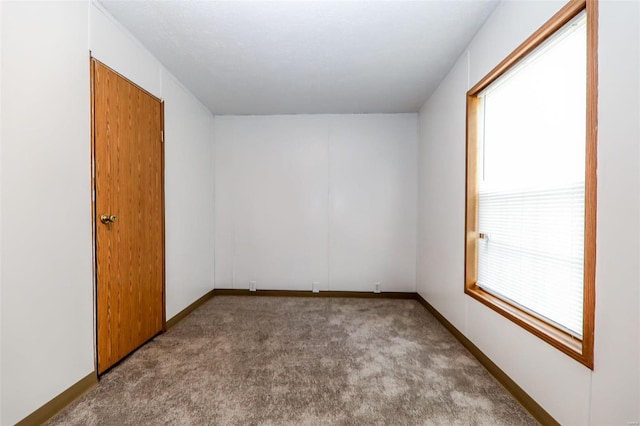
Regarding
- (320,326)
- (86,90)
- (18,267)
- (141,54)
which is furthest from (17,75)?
(320,326)

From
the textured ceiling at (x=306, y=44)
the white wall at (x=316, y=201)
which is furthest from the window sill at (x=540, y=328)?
the textured ceiling at (x=306, y=44)

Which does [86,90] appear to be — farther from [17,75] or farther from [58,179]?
[58,179]

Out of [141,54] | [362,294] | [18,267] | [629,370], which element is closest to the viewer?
[629,370]

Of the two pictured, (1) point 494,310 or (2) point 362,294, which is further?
(2) point 362,294

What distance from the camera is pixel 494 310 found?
2.20 m

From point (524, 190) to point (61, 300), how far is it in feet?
10.4

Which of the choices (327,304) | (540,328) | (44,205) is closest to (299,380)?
(540,328)

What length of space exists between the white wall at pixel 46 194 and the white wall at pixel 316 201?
226cm

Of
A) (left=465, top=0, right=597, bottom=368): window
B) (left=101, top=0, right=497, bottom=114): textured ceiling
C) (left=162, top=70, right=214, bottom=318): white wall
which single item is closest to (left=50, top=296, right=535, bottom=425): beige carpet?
(left=162, top=70, right=214, bottom=318): white wall

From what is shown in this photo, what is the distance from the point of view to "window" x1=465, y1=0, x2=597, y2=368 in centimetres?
145

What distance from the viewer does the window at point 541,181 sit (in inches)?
57.2

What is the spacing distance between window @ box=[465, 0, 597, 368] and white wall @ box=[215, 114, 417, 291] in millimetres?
1850

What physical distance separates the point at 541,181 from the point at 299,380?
2.18 m

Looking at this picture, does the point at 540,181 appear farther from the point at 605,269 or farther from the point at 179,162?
the point at 179,162
